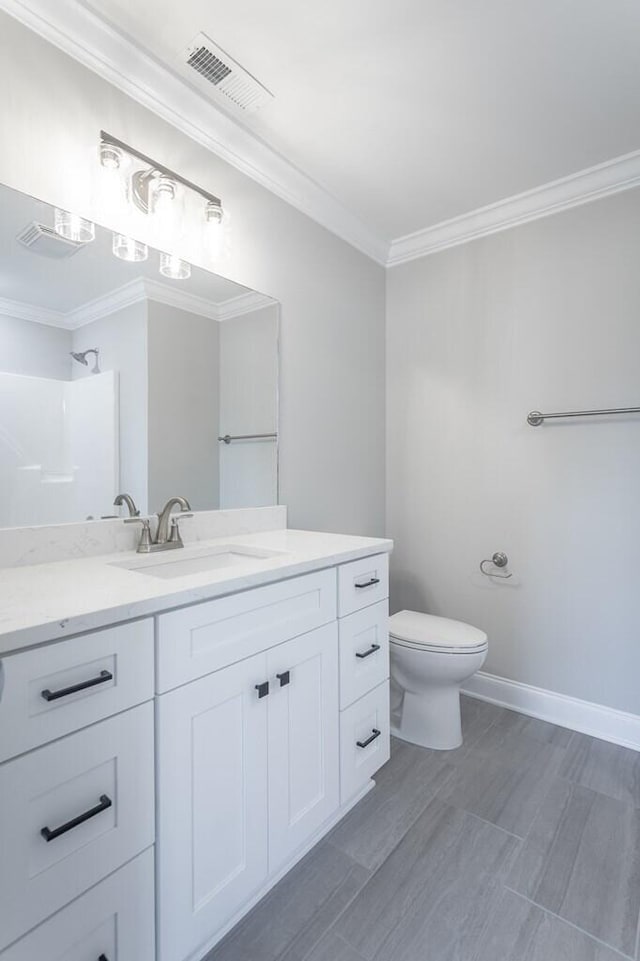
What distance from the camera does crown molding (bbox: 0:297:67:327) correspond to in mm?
1193

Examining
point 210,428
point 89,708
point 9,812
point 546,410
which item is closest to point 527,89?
point 546,410

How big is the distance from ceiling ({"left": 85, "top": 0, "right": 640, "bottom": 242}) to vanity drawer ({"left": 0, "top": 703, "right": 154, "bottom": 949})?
1777mm

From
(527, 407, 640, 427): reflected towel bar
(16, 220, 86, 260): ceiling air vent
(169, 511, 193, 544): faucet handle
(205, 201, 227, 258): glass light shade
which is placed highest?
(205, 201, 227, 258): glass light shade

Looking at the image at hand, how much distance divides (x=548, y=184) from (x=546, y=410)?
0.98m

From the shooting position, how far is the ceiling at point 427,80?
1.27 meters

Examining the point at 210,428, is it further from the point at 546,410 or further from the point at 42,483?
the point at 546,410

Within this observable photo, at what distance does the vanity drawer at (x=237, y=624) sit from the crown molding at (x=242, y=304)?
106 cm

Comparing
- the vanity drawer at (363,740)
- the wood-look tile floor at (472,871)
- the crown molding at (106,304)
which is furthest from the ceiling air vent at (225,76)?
the wood-look tile floor at (472,871)

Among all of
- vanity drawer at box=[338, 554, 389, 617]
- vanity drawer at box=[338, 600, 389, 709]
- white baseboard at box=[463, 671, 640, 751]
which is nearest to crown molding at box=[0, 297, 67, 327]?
vanity drawer at box=[338, 554, 389, 617]

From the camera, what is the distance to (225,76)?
1.44m

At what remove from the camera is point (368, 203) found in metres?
2.15

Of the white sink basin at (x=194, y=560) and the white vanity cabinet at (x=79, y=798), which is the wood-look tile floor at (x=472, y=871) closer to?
the white vanity cabinet at (x=79, y=798)

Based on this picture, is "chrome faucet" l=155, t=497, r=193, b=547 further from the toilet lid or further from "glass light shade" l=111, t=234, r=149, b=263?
the toilet lid

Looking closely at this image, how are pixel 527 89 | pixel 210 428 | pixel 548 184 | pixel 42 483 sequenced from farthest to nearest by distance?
pixel 548 184 → pixel 210 428 → pixel 527 89 → pixel 42 483
